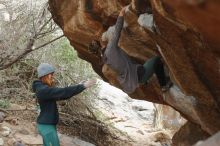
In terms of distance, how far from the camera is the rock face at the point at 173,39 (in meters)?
3.06

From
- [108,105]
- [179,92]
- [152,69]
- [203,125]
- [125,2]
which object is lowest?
[108,105]

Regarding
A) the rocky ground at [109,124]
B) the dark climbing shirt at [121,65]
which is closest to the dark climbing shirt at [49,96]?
the dark climbing shirt at [121,65]

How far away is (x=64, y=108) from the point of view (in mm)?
11180

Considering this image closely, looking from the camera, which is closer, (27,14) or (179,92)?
(179,92)

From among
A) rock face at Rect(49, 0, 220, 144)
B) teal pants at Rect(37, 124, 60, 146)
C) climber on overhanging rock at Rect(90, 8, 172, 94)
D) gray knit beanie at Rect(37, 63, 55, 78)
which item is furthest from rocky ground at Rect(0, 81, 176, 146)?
climber on overhanging rock at Rect(90, 8, 172, 94)

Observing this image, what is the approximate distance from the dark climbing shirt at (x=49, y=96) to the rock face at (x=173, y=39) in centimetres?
113

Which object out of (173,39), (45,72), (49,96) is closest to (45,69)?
(45,72)

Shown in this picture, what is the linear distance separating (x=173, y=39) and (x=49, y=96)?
2.58 m

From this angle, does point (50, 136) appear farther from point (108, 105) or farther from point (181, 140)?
point (108, 105)

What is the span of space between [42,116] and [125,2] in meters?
2.18

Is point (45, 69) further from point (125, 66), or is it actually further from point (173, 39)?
point (173, 39)

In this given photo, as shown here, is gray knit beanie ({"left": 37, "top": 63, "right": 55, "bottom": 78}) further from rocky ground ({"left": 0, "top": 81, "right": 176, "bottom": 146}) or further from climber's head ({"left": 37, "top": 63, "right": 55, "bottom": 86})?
rocky ground ({"left": 0, "top": 81, "right": 176, "bottom": 146})

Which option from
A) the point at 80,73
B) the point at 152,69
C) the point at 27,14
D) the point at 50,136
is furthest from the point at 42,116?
the point at 80,73

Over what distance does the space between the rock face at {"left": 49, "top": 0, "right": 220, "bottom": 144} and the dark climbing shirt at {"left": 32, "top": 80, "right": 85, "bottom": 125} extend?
3.71 ft
